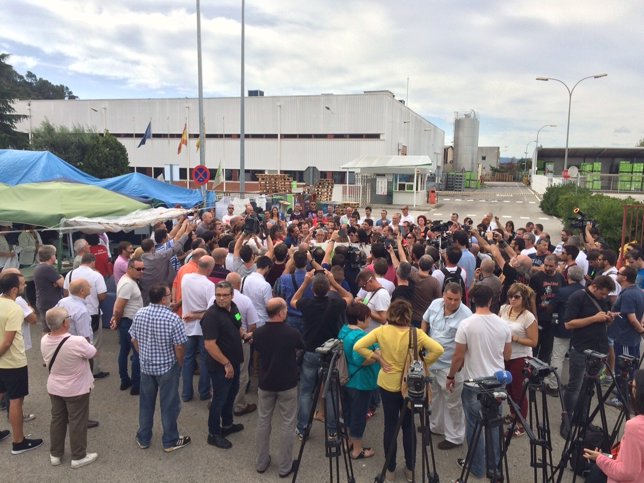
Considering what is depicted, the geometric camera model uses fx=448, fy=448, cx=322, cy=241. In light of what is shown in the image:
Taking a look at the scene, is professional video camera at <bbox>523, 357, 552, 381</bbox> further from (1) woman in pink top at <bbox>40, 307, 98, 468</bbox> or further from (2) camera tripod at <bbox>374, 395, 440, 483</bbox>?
(1) woman in pink top at <bbox>40, 307, 98, 468</bbox>

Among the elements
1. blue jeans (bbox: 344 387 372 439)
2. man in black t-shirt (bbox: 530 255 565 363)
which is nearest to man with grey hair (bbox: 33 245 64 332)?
blue jeans (bbox: 344 387 372 439)

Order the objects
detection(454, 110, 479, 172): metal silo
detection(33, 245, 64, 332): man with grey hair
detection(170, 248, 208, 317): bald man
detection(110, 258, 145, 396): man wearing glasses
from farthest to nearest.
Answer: detection(454, 110, 479, 172): metal silo → detection(33, 245, 64, 332): man with grey hair → detection(170, 248, 208, 317): bald man → detection(110, 258, 145, 396): man wearing glasses

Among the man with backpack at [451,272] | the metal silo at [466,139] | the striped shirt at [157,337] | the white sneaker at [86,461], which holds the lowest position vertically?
the white sneaker at [86,461]

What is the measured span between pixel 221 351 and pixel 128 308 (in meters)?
1.96

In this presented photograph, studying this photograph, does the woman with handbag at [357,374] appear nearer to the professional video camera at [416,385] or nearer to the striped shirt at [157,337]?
the professional video camera at [416,385]

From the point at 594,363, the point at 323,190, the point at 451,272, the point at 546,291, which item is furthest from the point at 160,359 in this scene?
the point at 323,190

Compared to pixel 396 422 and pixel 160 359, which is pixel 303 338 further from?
pixel 160 359

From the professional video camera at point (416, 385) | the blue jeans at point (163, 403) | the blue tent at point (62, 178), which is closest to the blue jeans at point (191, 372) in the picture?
the blue jeans at point (163, 403)

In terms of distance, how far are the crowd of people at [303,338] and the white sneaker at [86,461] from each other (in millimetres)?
14

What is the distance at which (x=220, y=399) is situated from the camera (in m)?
4.52

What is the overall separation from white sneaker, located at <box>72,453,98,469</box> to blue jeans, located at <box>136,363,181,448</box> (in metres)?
0.43

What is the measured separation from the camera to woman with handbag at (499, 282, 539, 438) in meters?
4.41

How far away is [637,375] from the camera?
2646 millimetres

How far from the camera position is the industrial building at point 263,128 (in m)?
35.9
